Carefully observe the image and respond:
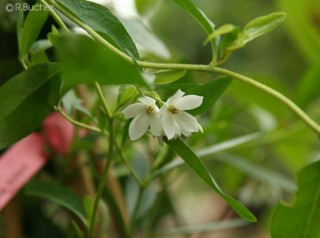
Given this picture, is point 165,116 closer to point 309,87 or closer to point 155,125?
point 155,125

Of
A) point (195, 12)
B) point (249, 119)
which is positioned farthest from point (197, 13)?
point (249, 119)

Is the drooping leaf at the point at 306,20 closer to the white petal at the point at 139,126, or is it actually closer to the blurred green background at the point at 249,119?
the blurred green background at the point at 249,119

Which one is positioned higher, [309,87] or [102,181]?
[102,181]

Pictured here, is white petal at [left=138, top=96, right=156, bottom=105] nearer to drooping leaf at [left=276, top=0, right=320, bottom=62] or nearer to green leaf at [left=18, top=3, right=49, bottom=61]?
green leaf at [left=18, top=3, right=49, bottom=61]

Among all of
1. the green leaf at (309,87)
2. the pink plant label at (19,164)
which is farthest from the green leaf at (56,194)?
the green leaf at (309,87)

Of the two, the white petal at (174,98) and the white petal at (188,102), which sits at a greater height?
the white petal at (174,98)

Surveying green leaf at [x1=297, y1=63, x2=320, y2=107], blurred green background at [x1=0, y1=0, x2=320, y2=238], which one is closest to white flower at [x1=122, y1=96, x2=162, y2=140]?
blurred green background at [x1=0, y1=0, x2=320, y2=238]
